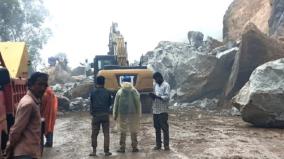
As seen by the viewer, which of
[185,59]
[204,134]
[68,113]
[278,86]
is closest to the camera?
[204,134]

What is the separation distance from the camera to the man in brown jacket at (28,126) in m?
5.10

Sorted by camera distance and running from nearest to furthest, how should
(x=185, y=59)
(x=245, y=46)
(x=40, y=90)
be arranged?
(x=40, y=90) < (x=245, y=46) < (x=185, y=59)

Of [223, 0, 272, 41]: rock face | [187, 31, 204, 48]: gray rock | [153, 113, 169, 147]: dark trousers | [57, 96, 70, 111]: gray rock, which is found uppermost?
[223, 0, 272, 41]: rock face

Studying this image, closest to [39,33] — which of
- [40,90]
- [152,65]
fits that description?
[152,65]

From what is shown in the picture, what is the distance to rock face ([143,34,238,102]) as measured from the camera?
78.6 ft

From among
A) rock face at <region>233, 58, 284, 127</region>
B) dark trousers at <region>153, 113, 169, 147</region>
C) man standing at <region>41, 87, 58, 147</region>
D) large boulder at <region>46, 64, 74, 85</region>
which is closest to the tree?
large boulder at <region>46, 64, 74, 85</region>

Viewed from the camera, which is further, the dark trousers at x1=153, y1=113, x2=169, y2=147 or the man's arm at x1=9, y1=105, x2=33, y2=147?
the dark trousers at x1=153, y1=113, x2=169, y2=147

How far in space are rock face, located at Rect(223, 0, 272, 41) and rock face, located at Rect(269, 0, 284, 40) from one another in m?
3.59

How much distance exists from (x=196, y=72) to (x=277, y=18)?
23.1ft

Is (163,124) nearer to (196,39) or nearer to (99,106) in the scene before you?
(99,106)

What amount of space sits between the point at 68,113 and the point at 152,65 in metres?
8.65

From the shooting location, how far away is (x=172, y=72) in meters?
27.9

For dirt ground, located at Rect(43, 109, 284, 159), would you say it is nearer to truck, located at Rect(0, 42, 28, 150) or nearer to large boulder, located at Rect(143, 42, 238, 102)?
truck, located at Rect(0, 42, 28, 150)

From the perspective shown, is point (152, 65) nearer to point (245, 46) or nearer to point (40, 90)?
point (245, 46)
